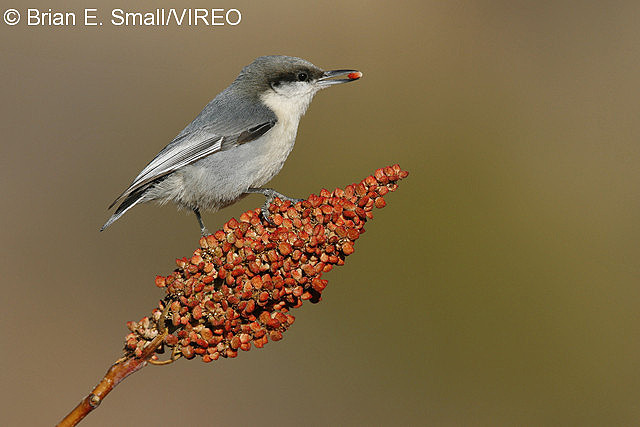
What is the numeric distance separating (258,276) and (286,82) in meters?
1.64

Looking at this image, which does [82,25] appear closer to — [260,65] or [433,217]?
[260,65]

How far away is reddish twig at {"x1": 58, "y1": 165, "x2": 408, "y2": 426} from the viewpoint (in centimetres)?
226

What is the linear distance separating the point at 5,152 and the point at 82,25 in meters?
1.18

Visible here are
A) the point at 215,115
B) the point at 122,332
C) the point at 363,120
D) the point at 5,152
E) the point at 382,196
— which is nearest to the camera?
the point at 382,196

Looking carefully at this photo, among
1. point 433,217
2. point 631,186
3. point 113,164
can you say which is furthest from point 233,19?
point 631,186

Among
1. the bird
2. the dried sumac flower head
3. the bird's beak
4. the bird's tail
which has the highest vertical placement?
the bird's beak

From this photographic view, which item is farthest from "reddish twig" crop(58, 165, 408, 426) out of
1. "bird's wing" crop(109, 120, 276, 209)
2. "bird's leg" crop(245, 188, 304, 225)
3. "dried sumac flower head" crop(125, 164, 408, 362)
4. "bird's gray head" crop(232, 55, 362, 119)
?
"bird's gray head" crop(232, 55, 362, 119)

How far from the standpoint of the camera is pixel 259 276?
232cm

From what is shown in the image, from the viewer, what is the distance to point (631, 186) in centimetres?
499

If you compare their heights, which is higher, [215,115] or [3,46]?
[3,46]

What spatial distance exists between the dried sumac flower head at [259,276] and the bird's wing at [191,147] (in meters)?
1.05

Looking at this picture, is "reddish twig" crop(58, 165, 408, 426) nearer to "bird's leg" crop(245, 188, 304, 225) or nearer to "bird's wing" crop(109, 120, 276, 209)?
"bird's leg" crop(245, 188, 304, 225)

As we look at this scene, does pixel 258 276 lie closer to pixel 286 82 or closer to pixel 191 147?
pixel 191 147

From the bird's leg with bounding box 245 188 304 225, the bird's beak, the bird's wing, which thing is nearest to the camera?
the bird's leg with bounding box 245 188 304 225
